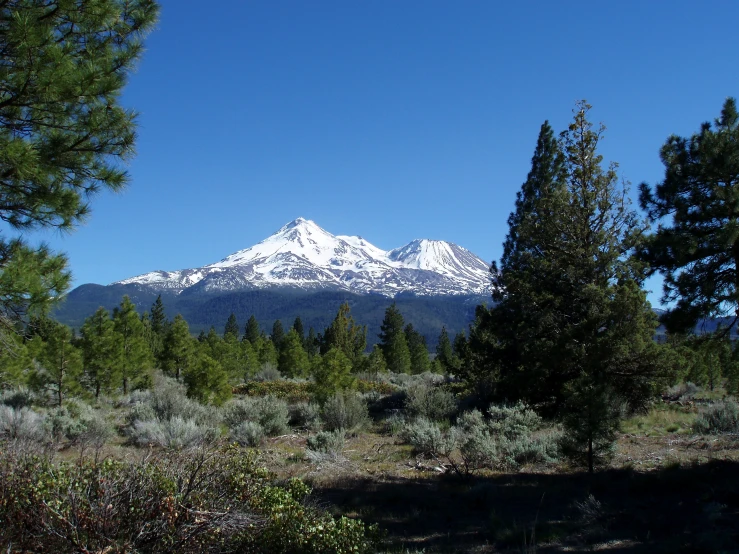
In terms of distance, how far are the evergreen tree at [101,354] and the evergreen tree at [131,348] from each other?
2.63ft

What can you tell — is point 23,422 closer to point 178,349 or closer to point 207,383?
point 207,383

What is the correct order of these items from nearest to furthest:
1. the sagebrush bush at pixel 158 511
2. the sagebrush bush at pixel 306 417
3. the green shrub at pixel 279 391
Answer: the sagebrush bush at pixel 158 511, the sagebrush bush at pixel 306 417, the green shrub at pixel 279 391

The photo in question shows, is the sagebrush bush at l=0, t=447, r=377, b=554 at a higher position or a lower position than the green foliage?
higher

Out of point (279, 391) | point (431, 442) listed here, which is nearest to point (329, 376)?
point (279, 391)

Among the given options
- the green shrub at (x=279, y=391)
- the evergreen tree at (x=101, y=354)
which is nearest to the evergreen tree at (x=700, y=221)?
the green shrub at (x=279, y=391)

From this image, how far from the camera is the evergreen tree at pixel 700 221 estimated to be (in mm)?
9297

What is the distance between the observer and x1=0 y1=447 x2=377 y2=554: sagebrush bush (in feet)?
11.5

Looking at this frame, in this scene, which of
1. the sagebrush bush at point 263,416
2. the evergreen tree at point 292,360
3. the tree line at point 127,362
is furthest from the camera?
the evergreen tree at point 292,360

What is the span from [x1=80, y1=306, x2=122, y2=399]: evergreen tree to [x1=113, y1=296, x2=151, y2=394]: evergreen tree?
2.63ft

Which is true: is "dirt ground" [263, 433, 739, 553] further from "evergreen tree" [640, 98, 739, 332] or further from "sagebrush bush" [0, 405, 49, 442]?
"sagebrush bush" [0, 405, 49, 442]

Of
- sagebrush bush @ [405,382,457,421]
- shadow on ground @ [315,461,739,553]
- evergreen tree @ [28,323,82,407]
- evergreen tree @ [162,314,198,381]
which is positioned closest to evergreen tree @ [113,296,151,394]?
evergreen tree @ [162,314,198,381]

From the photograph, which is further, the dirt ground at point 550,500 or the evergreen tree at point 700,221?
the evergreen tree at point 700,221

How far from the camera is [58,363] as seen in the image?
810 inches

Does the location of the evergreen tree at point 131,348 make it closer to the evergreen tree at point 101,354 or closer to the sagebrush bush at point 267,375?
the evergreen tree at point 101,354
